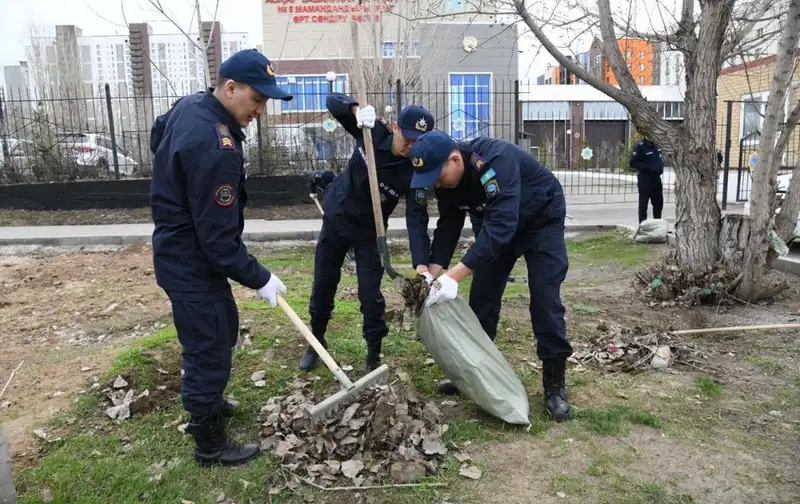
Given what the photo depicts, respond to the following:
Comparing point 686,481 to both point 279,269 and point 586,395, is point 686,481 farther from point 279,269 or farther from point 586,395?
point 279,269

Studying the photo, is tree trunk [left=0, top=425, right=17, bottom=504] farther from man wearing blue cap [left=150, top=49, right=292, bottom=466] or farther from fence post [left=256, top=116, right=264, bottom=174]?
fence post [left=256, top=116, right=264, bottom=174]

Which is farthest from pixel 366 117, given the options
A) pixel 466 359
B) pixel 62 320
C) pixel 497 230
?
pixel 62 320

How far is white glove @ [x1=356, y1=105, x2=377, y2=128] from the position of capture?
3.58 m

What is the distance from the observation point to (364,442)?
287 cm

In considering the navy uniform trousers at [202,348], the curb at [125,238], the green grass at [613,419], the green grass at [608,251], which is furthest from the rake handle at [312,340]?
the curb at [125,238]

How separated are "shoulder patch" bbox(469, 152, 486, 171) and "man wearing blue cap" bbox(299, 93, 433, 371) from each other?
1.58ft

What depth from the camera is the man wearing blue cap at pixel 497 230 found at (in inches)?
122

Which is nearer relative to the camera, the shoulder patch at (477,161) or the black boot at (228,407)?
the shoulder patch at (477,161)

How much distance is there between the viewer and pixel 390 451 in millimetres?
2855

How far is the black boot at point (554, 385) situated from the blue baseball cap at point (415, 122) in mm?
1472

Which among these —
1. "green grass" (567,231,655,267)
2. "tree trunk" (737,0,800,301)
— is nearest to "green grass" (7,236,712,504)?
"tree trunk" (737,0,800,301)

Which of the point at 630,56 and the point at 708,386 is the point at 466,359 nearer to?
the point at 708,386

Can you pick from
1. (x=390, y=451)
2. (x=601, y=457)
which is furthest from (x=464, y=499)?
(x=601, y=457)

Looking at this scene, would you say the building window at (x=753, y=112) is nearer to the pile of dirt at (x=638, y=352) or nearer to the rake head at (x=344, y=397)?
the pile of dirt at (x=638, y=352)
